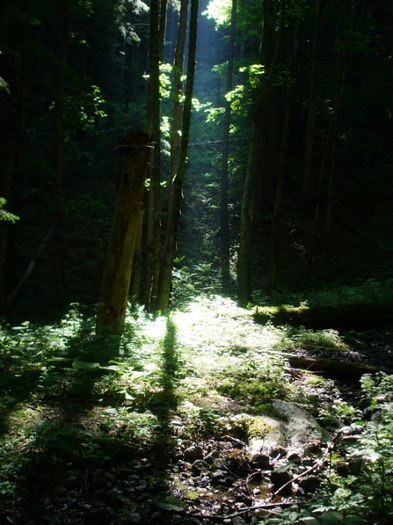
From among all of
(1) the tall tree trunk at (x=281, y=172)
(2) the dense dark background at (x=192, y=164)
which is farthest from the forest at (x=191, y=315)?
(1) the tall tree trunk at (x=281, y=172)

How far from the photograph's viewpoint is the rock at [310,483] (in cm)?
326

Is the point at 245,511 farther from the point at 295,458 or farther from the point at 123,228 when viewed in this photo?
the point at 123,228

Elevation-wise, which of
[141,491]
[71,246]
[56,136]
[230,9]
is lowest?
[141,491]

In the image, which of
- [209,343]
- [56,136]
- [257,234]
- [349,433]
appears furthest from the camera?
[257,234]

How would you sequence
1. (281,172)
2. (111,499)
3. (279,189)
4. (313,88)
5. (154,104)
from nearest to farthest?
(111,499) → (154,104) → (281,172) → (279,189) → (313,88)

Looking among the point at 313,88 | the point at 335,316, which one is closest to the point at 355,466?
the point at 335,316

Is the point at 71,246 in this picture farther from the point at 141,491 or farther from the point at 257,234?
the point at 141,491

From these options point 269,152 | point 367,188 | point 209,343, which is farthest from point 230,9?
point 209,343

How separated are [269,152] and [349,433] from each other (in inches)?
664

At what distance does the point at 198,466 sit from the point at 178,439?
13.2 inches

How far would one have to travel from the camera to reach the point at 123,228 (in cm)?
664

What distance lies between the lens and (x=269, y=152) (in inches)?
766

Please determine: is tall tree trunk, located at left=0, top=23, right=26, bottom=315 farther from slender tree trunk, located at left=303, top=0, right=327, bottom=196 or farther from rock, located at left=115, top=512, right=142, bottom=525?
slender tree trunk, located at left=303, top=0, right=327, bottom=196

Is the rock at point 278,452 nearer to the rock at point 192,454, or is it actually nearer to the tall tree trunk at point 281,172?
the rock at point 192,454
